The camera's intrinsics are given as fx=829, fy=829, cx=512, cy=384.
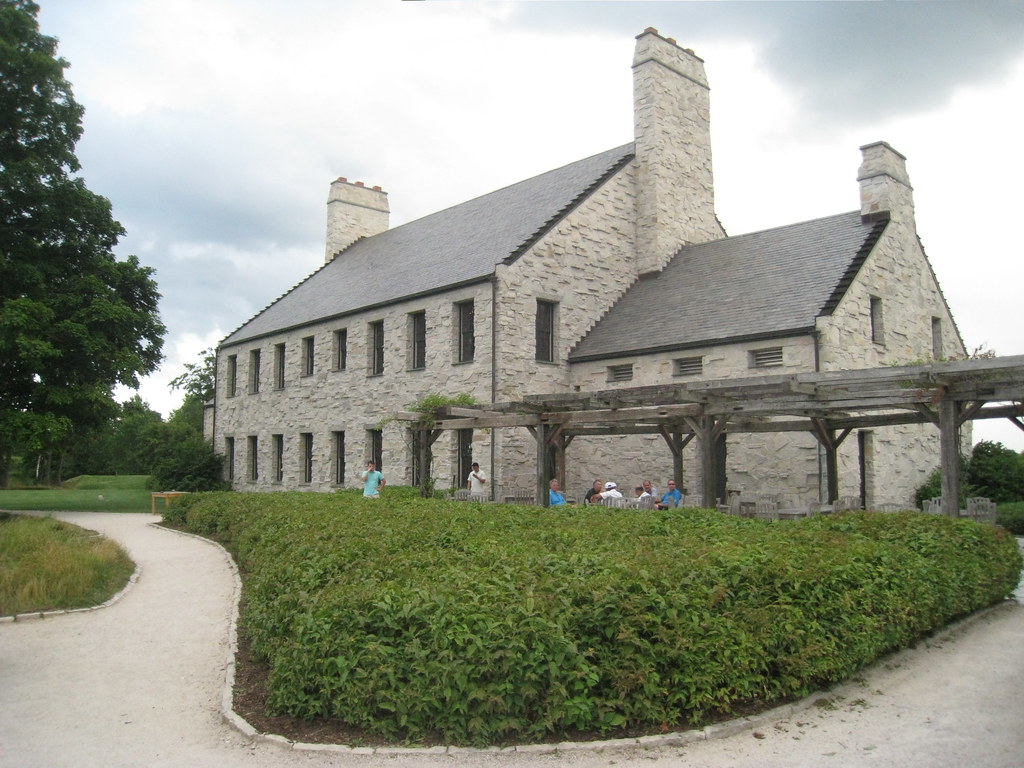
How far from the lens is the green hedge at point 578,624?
5.42 metres

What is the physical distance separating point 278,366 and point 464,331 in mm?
11718

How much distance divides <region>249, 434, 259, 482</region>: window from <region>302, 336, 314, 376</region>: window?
15.4 feet

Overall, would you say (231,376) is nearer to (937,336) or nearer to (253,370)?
(253,370)

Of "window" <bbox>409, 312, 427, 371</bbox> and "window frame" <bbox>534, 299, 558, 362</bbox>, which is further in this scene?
"window" <bbox>409, 312, 427, 371</bbox>

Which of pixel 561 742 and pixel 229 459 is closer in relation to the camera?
pixel 561 742

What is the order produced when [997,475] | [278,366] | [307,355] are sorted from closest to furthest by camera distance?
[997,475] < [307,355] < [278,366]

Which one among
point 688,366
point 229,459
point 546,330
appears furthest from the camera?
point 229,459

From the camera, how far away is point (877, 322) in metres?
20.3

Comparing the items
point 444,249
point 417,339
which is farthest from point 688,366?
point 444,249

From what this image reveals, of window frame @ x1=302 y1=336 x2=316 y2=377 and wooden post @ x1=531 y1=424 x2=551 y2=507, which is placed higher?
window frame @ x1=302 y1=336 x2=316 y2=377

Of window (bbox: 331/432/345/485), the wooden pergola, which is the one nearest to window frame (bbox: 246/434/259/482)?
window (bbox: 331/432/345/485)

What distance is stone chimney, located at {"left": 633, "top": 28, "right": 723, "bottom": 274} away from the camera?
82.4ft

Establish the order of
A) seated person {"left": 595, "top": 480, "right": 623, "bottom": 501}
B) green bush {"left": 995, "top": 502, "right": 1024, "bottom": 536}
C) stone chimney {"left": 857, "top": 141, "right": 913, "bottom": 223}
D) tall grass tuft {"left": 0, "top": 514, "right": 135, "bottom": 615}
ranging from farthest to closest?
stone chimney {"left": 857, "top": 141, "right": 913, "bottom": 223}
green bush {"left": 995, "top": 502, "right": 1024, "bottom": 536}
seated person {"left": 595, "top": 480, "right": 623, "bottom": 501}
tall grass tuft {"left": 0, "top": 514, "right": 135, "bottom": 615}

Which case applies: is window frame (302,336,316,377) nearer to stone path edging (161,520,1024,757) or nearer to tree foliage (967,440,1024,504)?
tree foliage (967,440,1024,504)
